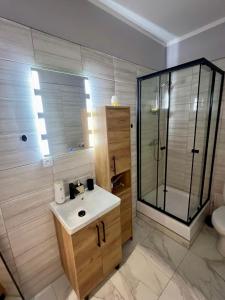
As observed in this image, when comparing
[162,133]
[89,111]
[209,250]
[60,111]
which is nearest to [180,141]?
[162,133]

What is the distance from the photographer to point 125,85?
6.21ft

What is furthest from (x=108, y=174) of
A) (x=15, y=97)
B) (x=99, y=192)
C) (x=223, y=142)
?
(x=223, y=142)

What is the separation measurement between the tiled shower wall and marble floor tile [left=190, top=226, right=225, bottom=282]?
1580mm

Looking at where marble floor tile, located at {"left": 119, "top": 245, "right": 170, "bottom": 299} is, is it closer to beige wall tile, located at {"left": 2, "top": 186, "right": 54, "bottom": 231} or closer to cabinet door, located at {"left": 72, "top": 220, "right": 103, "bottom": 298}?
cabinet door, located at {"left": 72, "top": 220, "right": 103, "bottom": 298}

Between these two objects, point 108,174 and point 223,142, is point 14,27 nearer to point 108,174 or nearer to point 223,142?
point 108,174

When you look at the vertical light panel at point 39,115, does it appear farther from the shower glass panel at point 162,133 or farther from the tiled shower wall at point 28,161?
the shower glass panel at point 162,133

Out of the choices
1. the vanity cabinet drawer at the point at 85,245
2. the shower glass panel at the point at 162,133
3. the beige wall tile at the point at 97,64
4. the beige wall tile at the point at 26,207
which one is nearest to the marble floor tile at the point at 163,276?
the vanity cabinet drawer at the point at 85,245

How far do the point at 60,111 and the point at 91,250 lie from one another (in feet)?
4.08

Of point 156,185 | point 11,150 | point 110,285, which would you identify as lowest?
point 110,285

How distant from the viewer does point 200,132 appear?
1.98 meters

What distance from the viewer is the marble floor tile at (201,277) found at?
1358 millimetres

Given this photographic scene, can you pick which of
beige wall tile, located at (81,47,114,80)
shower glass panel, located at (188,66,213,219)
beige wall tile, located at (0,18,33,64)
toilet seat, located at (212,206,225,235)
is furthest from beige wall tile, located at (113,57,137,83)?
toilet seat, located at (212,206,225,235)

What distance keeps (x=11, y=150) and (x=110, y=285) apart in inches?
60.6

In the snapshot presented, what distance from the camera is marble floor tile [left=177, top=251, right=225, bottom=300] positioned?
4.46 ft
